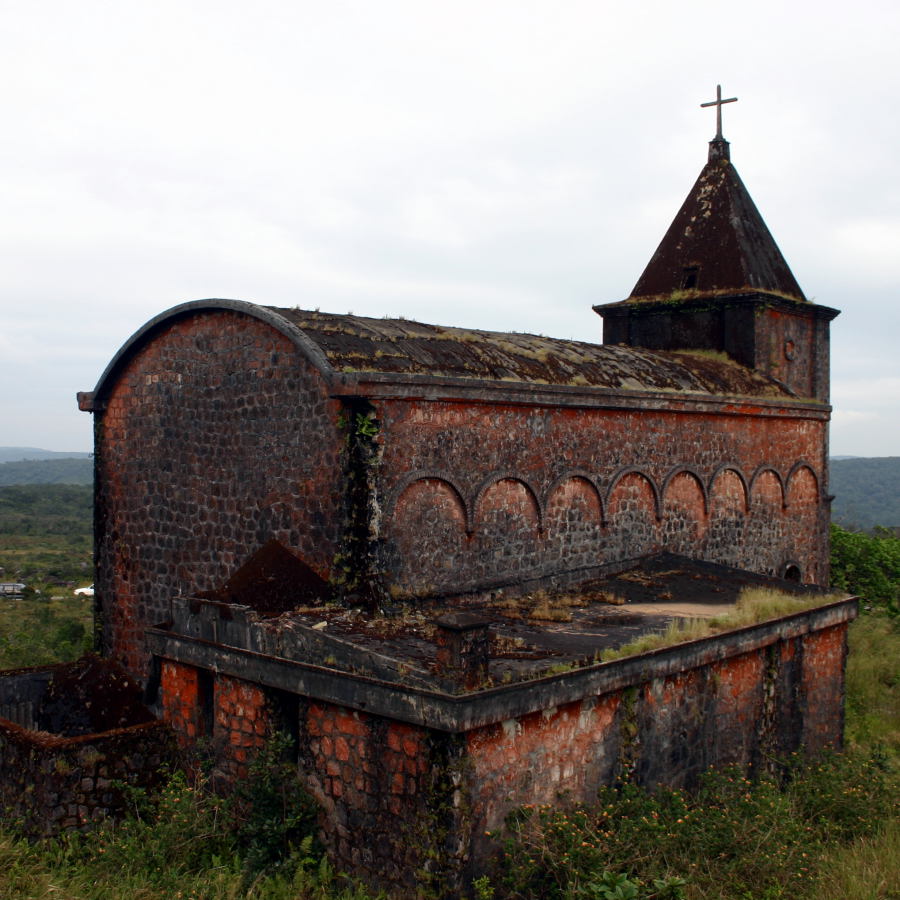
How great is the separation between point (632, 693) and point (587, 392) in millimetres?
5112

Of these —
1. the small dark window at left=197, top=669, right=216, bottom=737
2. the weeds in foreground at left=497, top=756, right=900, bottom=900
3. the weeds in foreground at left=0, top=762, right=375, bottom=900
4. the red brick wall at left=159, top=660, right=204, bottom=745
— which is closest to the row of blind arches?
the small dark window at left=197, top=669, right=216, bottom=737

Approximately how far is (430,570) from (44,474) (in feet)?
526

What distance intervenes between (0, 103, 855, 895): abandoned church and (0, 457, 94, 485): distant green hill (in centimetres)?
13017

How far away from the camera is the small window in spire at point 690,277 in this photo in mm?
19578

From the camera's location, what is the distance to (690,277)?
64.6 feet

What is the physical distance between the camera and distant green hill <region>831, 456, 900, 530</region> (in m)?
92.1

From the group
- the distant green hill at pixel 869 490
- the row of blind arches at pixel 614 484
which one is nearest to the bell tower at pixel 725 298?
the row of blind arches at pixel 614 484

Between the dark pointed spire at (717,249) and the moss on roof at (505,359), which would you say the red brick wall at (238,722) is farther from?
the dark pointed spire at (717,249)

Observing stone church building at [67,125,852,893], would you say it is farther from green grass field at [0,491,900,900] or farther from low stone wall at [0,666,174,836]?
low stone wall at [0,666,174,836]

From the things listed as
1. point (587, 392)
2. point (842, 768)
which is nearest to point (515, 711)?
point (842, 768)

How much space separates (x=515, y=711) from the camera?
26.2 ft

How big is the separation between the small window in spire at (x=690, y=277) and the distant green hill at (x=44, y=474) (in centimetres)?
12731

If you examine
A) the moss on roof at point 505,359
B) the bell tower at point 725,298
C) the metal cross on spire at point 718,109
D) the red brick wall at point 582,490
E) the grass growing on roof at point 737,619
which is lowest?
the grass growing on roof at point 737,619

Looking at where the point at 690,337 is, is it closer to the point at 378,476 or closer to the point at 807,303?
the point at 807,303
